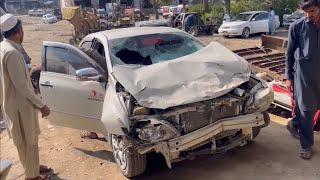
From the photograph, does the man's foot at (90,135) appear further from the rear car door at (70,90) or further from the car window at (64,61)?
the car window at (64,61)

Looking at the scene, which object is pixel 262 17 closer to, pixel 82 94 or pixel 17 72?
pixel 82 94

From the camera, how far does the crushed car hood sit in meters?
4.38

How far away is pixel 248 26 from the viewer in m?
22.2

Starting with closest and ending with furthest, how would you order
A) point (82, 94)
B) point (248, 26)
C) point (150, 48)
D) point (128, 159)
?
point (128, 159) → point (82, 94) → point (150, 48) → point (248, 26)

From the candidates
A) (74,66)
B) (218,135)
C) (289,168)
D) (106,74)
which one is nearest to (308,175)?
(289,168)

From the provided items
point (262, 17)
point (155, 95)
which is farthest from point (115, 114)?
point (262, 17)

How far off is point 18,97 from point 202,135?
2.04 meters

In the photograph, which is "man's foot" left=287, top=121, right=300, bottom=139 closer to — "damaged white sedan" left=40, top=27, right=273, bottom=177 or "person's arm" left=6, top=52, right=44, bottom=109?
"damaged white sedan" left=40, top=27, right=273, bottom=177

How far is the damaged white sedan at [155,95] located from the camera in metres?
4.33

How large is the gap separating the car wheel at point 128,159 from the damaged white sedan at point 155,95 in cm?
1

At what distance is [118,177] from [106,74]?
1343mm

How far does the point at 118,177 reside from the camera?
4.96m

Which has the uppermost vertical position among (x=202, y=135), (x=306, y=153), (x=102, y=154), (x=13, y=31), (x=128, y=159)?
(x=13, y=31)

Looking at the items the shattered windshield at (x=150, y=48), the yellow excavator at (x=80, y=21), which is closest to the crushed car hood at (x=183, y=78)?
the shattered windshield at (x=150, y=48)
